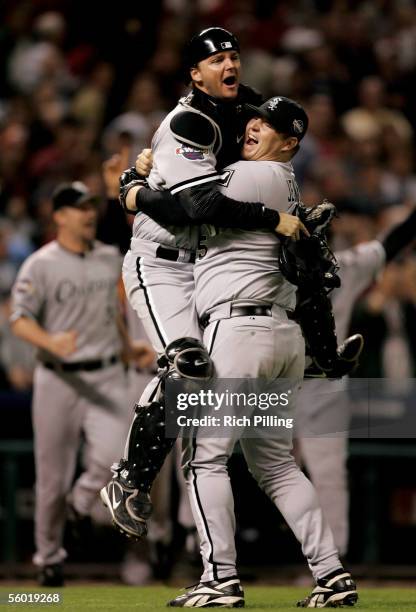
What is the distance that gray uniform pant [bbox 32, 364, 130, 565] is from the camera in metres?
9.20

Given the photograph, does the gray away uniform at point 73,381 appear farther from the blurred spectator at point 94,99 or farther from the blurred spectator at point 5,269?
the blurred spectator at point 94,99

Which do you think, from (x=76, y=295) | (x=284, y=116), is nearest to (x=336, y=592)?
(x=284, y=116)

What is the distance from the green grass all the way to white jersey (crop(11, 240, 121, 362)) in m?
1.61

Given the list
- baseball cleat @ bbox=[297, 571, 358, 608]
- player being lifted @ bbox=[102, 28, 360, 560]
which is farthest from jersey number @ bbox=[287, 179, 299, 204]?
baseball cleat @ bbox=[297, 571, 358, 608]

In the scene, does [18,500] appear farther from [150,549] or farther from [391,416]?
[391,416]

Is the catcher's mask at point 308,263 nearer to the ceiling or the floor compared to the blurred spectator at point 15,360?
nearer to the ceiling

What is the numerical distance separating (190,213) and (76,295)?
3320mm

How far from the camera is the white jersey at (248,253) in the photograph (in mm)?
6430

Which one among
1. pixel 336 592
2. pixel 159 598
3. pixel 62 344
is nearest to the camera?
pixel 336 592

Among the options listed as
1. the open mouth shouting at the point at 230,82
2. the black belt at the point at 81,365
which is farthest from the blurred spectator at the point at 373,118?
the open mouth shouting at the point at 230,82

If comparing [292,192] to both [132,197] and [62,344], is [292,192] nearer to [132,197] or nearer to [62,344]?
[132,197]

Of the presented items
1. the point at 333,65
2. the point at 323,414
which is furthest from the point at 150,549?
the point at 333,65

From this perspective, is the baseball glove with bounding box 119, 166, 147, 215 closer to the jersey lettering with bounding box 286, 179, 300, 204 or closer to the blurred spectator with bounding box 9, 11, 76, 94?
the jersey lettering with bounding box 286, 179, 300, 204

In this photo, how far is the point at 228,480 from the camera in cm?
637
